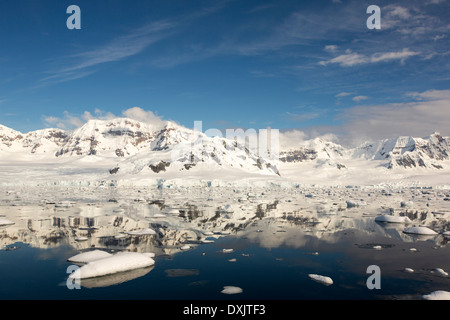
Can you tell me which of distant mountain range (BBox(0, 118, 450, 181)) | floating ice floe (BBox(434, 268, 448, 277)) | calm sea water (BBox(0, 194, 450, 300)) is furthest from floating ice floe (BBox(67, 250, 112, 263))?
distant mountain range (BBox(0, 118, 450, 181))

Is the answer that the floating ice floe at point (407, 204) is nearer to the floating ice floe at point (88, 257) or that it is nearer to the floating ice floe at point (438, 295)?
the floating ice floe at point (438, 295)

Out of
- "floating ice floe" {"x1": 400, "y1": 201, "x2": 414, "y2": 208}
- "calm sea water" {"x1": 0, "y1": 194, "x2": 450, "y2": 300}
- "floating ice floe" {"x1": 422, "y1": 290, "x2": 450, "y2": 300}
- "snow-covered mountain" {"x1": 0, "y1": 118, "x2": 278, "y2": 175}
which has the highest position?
"snow-covered mountain" {"x1": 0, "y1": 118, "x2": 278, "y2": 175}

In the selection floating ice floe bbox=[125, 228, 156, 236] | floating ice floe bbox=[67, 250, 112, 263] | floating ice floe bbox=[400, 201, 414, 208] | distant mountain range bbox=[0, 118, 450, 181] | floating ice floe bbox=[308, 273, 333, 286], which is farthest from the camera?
distant mountain range bbox=[0, 118, 450, 181]

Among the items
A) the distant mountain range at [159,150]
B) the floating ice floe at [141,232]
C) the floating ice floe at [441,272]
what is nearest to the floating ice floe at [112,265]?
the floating ice floe at [141,232]

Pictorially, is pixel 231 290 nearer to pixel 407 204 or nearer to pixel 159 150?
pixel 407 204

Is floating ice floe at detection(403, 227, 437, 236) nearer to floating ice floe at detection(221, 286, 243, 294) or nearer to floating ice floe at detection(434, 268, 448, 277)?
floating ice floe at detection(434, 268, 448, 277)
